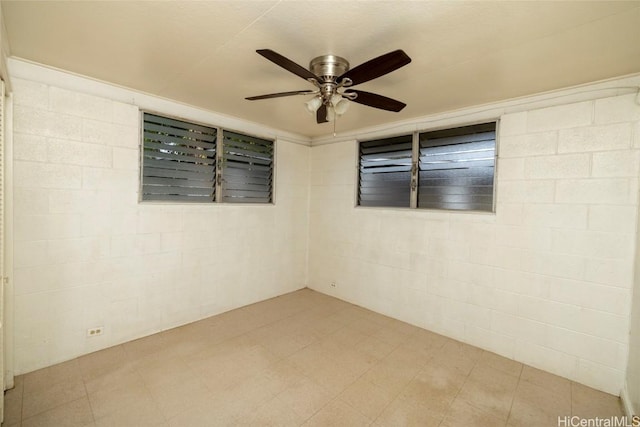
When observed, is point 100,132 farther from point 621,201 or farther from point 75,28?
point 621,201

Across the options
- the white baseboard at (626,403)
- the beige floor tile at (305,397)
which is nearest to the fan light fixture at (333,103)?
the beige floor tile at (305,397)

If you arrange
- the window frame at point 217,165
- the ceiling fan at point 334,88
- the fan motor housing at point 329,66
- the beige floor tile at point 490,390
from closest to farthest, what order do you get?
the ceiling fan at point 334,88
the fan motor housing at point 329,66
the beige floor tile at point 490,390
the window frame at point 217,165

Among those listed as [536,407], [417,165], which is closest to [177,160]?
[417,165]

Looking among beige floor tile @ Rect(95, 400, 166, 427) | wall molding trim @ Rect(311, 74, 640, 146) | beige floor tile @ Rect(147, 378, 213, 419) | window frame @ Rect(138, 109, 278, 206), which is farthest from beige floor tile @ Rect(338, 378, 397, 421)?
wall molding trim @ Rect(311, 74, 640, 146)

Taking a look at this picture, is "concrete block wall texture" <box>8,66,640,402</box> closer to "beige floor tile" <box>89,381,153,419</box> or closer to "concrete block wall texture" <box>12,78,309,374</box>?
"concrete block wall texture" <box>12,78,309,374</box>

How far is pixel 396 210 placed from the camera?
11.8 feet

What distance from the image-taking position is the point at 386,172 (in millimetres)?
3756

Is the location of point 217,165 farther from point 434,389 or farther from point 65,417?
point 434,389

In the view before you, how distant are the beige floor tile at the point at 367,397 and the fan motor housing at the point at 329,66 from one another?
91.8 inches

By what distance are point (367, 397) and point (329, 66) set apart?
2480 mm

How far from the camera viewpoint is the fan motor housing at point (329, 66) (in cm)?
Result: 194

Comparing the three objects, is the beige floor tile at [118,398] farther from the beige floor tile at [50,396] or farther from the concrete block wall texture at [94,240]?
the concrete block wall texture at [94,240]

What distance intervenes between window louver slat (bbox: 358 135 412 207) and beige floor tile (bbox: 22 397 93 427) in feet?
11.2

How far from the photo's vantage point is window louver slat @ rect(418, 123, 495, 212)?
2.92 m
